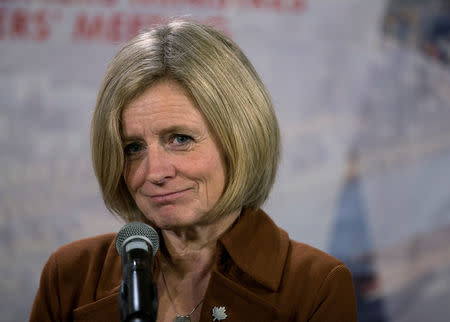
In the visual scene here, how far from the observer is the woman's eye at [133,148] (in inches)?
76.0

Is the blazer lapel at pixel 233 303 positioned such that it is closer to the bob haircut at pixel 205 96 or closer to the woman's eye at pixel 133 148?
the bob haircut at pixel 205 96

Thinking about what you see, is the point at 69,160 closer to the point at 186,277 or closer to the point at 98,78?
the point at 98,78

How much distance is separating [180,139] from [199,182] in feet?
0.48

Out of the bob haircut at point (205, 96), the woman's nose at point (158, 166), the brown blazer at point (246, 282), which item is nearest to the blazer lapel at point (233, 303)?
the brown blazer at point (246, 282)

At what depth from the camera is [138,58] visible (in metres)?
1.91

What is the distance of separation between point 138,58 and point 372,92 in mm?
2003

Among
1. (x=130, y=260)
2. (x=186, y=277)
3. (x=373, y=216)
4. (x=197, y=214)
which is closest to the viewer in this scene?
(x=130, y=260)

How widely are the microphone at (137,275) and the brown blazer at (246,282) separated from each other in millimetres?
564

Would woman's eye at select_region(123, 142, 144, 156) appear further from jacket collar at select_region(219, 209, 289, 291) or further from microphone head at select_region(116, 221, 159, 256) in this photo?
microphone head at select_region(116, 221, 159, 256)

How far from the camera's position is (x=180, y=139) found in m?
1.87

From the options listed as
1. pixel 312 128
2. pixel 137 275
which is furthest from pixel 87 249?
pixel 312 128

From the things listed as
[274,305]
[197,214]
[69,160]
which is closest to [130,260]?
[197,214]

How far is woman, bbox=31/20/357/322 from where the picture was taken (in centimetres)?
186

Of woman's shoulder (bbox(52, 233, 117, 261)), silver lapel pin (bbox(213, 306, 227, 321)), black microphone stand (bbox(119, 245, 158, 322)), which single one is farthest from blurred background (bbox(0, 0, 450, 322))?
black microphone stand (bbox(119, 245, 158, 322))
